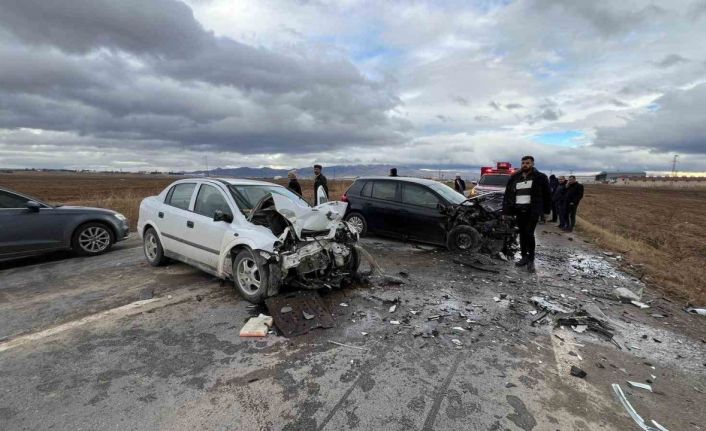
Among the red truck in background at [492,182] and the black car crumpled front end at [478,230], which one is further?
the red truck in background at [492,182]

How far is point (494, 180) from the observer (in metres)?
14.3

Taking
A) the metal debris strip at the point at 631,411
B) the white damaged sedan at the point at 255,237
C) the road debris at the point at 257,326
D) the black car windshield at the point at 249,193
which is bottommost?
the metal debris strip at the point at 631,411

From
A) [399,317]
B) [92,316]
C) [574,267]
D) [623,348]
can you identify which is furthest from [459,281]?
[92,316]

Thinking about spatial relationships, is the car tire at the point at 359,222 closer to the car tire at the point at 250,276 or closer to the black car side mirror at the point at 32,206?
the car tire at the point at 250,276

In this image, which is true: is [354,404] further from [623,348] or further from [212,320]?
[623,348]

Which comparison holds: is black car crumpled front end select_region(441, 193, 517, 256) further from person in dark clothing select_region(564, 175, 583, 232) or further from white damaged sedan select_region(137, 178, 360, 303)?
person in dark clothing select_region(564, 175, 583, 232)

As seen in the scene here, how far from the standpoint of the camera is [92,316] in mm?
4020

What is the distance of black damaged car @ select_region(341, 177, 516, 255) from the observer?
7340mm

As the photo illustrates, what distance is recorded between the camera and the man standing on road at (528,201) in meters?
6.40

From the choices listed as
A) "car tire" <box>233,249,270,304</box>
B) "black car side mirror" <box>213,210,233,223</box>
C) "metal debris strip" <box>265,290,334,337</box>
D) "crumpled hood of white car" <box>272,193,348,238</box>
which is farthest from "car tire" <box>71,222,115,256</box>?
"metal debris strip" <box>265,290,334,337</box>

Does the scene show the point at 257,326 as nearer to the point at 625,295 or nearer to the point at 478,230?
the point at 625,295

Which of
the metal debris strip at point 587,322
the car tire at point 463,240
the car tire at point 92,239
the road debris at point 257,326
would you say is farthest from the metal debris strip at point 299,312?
the car tire at point 92,239

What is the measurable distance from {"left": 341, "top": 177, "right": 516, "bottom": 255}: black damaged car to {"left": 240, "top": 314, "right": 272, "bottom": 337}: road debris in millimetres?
4601

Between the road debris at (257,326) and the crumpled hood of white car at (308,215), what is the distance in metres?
1.07
